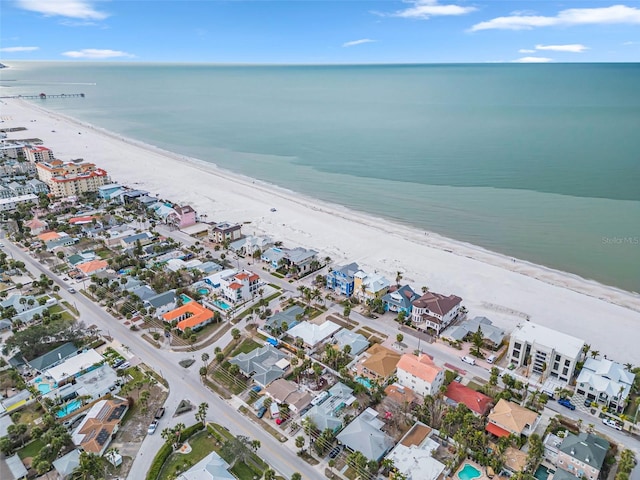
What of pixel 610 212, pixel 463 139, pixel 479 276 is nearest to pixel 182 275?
pixel 479 276

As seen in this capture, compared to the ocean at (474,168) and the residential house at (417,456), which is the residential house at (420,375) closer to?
the residential house at (417,456)

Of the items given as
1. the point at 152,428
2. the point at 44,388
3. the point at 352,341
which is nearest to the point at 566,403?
the point at 352,341

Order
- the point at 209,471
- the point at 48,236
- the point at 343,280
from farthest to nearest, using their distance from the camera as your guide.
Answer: the point at 48,236, the point at 343,280, the point at 209,471

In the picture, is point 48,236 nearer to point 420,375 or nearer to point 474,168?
point 420,375

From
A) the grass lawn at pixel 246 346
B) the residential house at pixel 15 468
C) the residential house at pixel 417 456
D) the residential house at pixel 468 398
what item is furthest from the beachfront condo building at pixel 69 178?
the residential house at pixel 417 456

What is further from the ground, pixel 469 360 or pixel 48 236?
pixel 48 236

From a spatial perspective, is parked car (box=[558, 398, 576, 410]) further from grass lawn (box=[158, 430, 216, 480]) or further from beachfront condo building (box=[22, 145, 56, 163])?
beachfront condo building (box=[22, 145, 56, 163])
